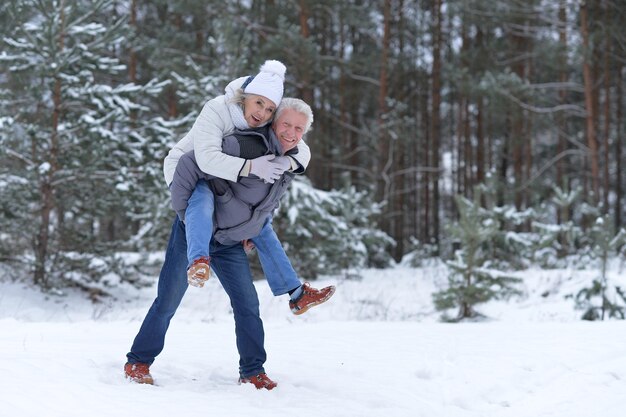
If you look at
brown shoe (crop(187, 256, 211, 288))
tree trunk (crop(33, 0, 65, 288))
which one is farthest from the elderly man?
tree trunk (crop(33, 0, 65, 288))

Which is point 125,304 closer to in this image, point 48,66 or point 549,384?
point 48,66

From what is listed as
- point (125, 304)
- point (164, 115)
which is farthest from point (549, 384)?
point (164, 115)

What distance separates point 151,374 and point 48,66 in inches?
289

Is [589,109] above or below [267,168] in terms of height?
above

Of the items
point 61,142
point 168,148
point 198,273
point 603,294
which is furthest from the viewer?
point 168,148

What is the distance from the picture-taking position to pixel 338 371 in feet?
13.1

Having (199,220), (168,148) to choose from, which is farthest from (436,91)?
(199,220)

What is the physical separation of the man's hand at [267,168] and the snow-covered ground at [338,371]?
1.19m

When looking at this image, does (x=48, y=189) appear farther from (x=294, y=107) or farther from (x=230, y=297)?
(x=294, y=107)

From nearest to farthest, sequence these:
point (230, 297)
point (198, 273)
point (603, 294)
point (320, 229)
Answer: point (198, 273) < point (230, 297) < point (603, 294) < point (320, 229)

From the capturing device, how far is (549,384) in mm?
3871

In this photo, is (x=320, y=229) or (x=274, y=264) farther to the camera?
(x=320, y=229)

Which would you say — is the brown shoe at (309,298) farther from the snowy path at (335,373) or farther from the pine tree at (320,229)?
the pine tree at (320,229)

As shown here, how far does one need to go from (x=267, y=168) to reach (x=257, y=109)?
14.1 inches
